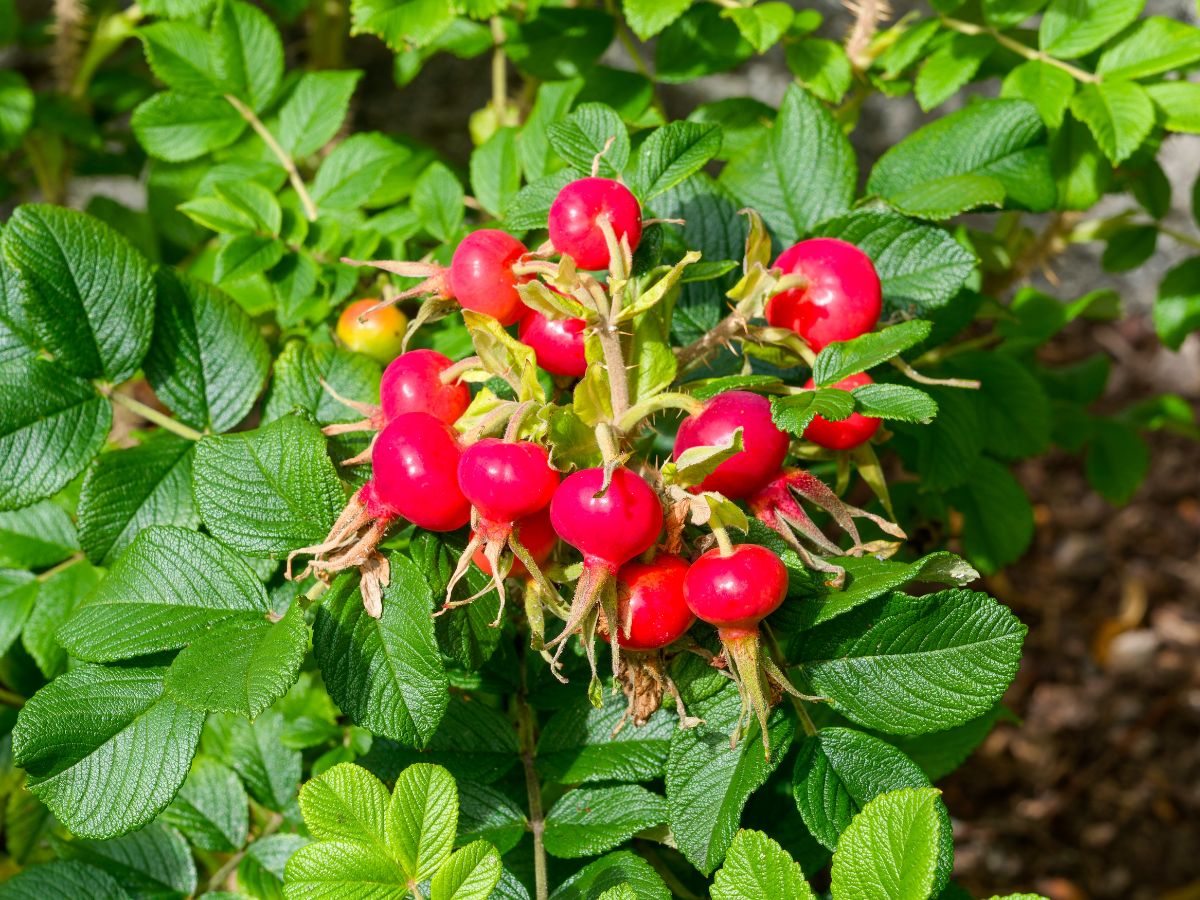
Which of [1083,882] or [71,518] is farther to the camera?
[1083,882]

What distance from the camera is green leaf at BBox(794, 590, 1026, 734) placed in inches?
45.9

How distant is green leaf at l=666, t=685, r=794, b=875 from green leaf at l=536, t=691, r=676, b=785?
0.07 metres

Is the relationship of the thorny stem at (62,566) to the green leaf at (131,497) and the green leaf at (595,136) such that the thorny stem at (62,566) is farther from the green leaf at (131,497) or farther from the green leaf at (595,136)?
the green leaf at (595,136)

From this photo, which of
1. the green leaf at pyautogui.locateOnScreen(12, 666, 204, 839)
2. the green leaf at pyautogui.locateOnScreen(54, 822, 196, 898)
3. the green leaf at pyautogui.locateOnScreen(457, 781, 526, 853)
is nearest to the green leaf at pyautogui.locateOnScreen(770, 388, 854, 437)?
the green leaf at pyautogui.locateOnScreen(457, 781, 526, 853)

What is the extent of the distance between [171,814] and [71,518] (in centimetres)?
47

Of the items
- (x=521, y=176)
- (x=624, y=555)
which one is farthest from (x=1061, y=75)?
(x=624, y=555)

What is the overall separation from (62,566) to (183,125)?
781mm

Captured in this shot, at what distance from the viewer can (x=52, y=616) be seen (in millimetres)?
1572

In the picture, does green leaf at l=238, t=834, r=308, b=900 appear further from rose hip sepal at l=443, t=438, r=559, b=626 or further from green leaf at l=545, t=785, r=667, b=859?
rose hip sepal at l=443, t=438, r=559, b=626

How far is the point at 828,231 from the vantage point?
4.81ft

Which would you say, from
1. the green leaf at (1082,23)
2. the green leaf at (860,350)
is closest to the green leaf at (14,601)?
the green leaf at (860,350)

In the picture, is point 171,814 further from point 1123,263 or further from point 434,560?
point 1123,263

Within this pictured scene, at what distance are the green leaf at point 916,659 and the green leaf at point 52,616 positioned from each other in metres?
1.03


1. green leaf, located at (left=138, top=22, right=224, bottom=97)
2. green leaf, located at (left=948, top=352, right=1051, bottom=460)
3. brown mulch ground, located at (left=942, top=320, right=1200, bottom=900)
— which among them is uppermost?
green leaf, located at (left=138, top=22, right=224, bottom=97)
